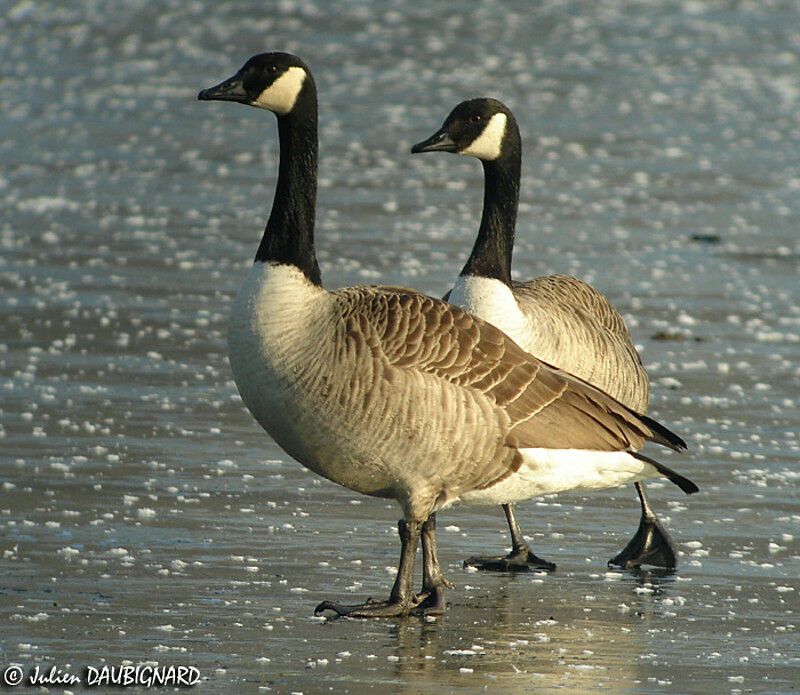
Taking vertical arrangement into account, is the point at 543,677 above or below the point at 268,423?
below

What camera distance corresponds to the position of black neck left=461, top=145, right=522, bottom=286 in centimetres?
739

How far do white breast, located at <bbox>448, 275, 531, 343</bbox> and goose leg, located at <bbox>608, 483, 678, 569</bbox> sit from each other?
1.04 metres

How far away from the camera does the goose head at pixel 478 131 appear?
771 centimetres

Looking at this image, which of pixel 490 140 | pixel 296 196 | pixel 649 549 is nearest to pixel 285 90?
pixel 296 196

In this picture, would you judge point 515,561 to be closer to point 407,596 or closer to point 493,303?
point 407,596

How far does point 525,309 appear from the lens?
23.4 ft

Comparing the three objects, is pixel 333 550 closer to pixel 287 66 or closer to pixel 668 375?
pixel 287 66

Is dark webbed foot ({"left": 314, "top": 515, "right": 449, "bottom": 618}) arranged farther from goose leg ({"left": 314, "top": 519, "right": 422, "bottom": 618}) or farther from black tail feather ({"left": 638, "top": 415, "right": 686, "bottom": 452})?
black tail feather ({"left": 638, "top": 415, "right": 686, "bottom": 452})

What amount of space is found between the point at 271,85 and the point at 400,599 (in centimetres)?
225

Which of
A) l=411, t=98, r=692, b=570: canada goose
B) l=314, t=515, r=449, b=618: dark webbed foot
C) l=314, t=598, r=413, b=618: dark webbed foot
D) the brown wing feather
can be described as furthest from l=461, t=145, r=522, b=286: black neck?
l=314, t=598, r=413, b=618: dark webbed foot

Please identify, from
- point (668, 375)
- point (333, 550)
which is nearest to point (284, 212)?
point (333, 550)

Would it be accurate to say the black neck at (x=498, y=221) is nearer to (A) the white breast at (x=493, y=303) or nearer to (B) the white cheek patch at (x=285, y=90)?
(A) the white breast at (x=493, y=303)

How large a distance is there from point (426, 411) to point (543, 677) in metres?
1.17

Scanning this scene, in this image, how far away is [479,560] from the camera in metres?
6.61
